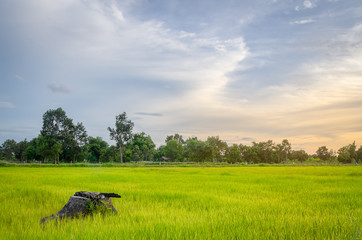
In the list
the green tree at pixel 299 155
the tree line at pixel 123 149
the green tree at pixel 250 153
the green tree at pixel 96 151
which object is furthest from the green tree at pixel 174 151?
the green tree at pixel 299 155

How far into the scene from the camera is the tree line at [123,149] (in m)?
66.6

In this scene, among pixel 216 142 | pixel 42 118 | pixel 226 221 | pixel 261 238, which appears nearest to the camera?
pixel 261 238

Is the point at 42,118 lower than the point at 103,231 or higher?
higher

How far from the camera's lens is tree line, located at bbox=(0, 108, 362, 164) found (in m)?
66.6

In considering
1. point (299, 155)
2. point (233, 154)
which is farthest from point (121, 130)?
point (299, 155)

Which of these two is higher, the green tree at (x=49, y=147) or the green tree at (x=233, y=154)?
the green tree at (x=49, y=147)

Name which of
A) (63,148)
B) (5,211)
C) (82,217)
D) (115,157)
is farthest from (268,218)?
(115,157)

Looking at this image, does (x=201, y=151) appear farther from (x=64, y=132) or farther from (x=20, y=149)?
(x=20, y=149)

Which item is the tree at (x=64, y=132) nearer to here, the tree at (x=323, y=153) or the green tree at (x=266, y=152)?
the green tree at (x=266, y=152)

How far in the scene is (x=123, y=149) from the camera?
7962 centimetres

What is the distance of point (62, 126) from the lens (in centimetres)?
6906

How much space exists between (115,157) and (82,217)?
83727 mm

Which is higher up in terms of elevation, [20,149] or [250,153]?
[20,149]

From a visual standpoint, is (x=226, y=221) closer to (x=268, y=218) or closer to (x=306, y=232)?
(x=268, y=218)
